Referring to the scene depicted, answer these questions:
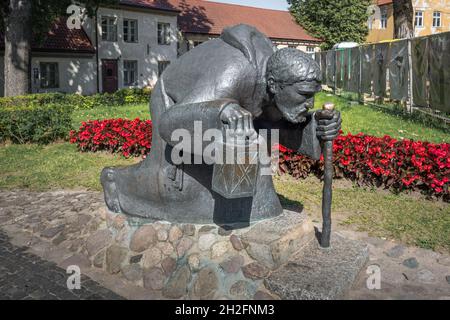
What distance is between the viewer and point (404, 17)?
16.9m

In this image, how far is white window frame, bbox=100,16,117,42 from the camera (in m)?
26.2

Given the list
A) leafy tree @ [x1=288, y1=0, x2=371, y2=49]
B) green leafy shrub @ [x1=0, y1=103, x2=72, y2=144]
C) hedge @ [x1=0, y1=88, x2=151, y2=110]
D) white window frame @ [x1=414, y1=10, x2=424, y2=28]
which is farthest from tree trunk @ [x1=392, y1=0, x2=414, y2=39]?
white window frame @ [x1=414, y1=10, x2=424, y2=28]

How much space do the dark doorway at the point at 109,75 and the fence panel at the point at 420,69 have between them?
18.4 metres

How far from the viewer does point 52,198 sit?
6.27 m

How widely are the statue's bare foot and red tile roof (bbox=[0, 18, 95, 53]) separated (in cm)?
2129

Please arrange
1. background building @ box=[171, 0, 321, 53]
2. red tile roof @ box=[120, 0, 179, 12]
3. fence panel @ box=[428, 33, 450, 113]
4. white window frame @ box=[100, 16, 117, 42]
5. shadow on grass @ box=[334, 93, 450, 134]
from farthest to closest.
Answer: background building @ box=[171, 0, 321, 53] < red tile roof @ box=[120, 0, 179, 12] < white window frame @ box=[100, 16, 117, 42] < shadow on grass @ box=[334, 93, 450, 134] < fence panel @ box=[428, 33, 450, 113]

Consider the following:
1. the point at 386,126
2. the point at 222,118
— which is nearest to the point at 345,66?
the point at 386,126

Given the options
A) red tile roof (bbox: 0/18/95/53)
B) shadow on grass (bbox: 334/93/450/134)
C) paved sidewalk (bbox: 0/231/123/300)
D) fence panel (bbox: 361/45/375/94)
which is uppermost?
red tile roof (bbox: 0/18/95/53)

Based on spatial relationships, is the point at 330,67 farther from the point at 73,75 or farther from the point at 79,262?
the point at 79,262

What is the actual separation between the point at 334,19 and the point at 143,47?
18.3 metres

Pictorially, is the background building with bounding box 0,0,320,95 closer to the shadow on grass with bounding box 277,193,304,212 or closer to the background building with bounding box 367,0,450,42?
the background building with bounding box 367,0,450,42

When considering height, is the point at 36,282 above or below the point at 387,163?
below

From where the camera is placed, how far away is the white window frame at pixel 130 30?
27.1 m

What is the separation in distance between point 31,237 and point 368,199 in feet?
13.7
